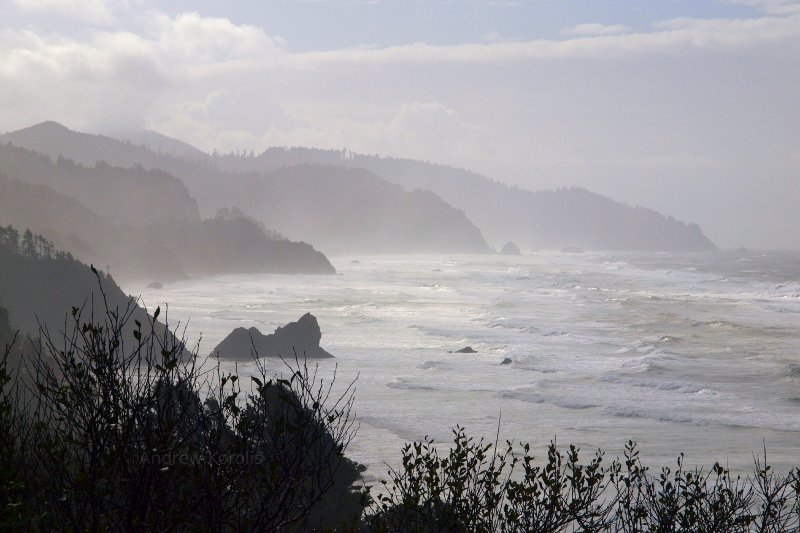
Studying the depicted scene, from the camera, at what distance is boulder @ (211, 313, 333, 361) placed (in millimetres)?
40000

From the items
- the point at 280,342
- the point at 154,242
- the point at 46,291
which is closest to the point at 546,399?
the point at 280,342

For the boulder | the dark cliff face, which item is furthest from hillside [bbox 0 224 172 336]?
the boulder

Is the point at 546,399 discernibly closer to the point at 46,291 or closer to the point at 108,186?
the point at 46,291

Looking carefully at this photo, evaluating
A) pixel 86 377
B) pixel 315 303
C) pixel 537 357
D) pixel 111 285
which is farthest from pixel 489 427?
pixel 315 303

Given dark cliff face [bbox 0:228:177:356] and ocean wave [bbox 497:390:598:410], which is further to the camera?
dark cliff face [bbox 0:228:177:356]

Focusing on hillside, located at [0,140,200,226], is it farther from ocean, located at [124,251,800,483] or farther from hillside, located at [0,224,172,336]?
hillside, located at [0,224,172,336]

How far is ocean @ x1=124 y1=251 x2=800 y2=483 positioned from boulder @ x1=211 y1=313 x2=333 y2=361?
1.15 m

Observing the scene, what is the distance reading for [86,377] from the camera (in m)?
7.66

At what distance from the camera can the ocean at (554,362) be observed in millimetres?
25953

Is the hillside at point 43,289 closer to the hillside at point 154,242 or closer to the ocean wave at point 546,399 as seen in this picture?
the ocean wave at point 546,399

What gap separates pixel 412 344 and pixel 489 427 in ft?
67.7

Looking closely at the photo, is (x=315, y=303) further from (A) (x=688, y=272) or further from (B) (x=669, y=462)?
(A) (x=688, y=272)

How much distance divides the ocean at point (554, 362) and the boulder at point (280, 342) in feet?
3.78

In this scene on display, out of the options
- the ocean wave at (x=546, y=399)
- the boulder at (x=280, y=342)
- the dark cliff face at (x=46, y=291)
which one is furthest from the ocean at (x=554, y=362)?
the dark cliff face at (x=46, y=291)
